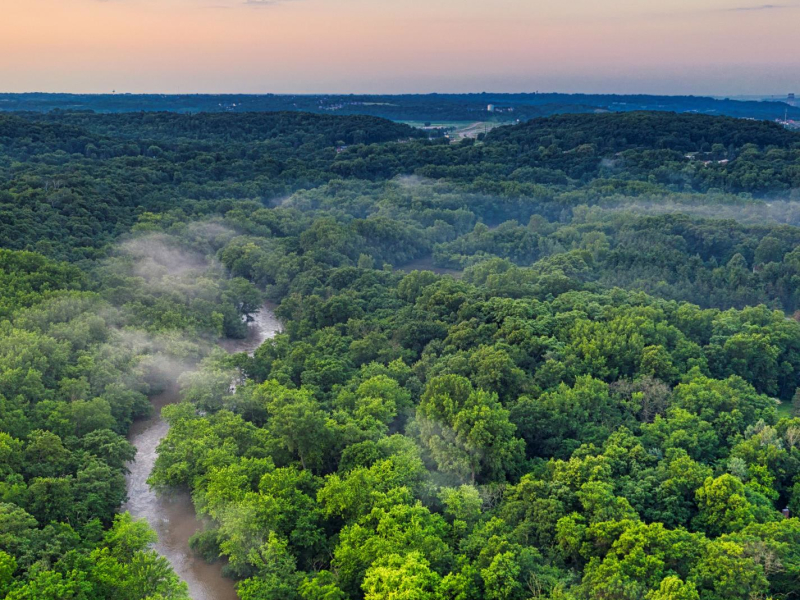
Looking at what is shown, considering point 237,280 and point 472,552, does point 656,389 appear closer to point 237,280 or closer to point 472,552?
point 472,552

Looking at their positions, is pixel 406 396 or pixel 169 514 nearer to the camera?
pixel 169 514

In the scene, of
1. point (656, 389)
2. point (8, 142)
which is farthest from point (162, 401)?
point (8, 142)

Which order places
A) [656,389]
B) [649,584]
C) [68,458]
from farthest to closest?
[656,389], [68,458], [649,584]

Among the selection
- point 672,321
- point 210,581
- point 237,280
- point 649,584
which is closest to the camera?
point 649,584

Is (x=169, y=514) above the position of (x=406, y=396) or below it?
below

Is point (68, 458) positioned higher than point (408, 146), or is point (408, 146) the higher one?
point (408, 146)

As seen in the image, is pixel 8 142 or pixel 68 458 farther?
pixel 8 142
